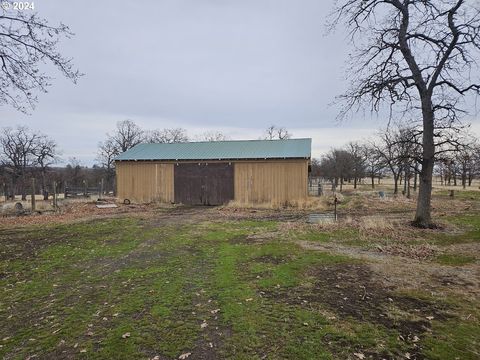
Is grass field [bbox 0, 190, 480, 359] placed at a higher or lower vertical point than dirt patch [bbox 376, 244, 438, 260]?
lower

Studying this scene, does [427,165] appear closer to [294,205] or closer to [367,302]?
[367,302]

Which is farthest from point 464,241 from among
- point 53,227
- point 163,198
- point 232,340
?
point 163,198

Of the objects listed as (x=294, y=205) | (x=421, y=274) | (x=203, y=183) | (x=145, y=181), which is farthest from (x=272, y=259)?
(x=145, y=181)

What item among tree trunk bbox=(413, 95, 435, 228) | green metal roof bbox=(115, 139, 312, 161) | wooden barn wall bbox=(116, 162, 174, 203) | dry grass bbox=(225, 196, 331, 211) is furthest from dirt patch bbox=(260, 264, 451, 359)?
wooden barn wall bbox=(116, 162, 174, 203)

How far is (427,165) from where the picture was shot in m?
12.0

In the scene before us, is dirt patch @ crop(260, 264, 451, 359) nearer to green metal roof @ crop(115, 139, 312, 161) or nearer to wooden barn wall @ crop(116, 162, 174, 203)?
green metal roof @ crop(115, 139, 312, 161)

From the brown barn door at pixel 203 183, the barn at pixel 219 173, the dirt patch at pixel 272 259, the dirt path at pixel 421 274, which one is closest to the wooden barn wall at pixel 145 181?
the barn at pixel 219 173

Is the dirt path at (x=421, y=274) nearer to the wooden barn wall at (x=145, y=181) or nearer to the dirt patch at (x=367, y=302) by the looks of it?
the dirt patch at (x=367, y=302)

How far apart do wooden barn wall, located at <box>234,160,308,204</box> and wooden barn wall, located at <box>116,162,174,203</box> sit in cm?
515

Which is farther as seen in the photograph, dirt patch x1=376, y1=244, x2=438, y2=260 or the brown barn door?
the brown barn door

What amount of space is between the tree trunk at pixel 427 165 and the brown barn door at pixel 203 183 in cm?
1239

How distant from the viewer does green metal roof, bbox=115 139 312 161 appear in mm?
21672

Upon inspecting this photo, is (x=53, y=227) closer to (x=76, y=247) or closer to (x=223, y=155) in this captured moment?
(x=76, y=247)

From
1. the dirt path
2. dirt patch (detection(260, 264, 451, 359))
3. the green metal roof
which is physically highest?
the green metal roof
